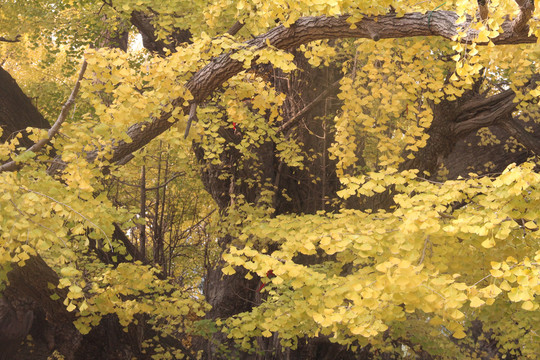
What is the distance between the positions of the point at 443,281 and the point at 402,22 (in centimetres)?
212

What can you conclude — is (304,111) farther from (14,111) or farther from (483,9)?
(483,9)

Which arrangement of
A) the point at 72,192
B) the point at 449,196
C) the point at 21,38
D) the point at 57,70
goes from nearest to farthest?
the point at 449,196, the point at 72,192, the point at 21,38, the point at 57,70

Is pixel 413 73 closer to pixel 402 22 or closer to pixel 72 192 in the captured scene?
pixel 402 22

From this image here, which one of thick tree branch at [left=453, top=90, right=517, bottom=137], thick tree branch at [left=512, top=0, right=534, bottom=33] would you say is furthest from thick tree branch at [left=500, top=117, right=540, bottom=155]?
thick tree branch at [left=512, top=0, right=534, bottom=33]

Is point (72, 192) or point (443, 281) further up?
point (72, 192)

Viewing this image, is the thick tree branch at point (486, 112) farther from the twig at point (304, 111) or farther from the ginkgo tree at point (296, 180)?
the twig at point (304, 111)

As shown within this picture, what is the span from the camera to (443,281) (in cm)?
320

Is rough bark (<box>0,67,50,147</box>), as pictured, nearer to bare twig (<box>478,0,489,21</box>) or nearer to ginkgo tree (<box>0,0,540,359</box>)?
ginkgo tree (<box>0,0,540,359</box>)

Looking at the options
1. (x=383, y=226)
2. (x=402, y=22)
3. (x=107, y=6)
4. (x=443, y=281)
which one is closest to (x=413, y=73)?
(x=402, y=22)

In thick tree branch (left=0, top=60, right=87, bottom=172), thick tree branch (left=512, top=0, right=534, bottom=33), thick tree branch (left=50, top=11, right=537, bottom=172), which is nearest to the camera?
thick tree branch (left=512, top=0, right=534, bottom=33)

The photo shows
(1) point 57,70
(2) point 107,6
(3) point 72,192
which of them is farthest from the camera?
(1) point 57,70

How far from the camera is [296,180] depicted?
8742 millimetres

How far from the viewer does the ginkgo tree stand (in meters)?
3.42


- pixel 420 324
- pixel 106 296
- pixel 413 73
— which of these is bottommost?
pixel 420 324
